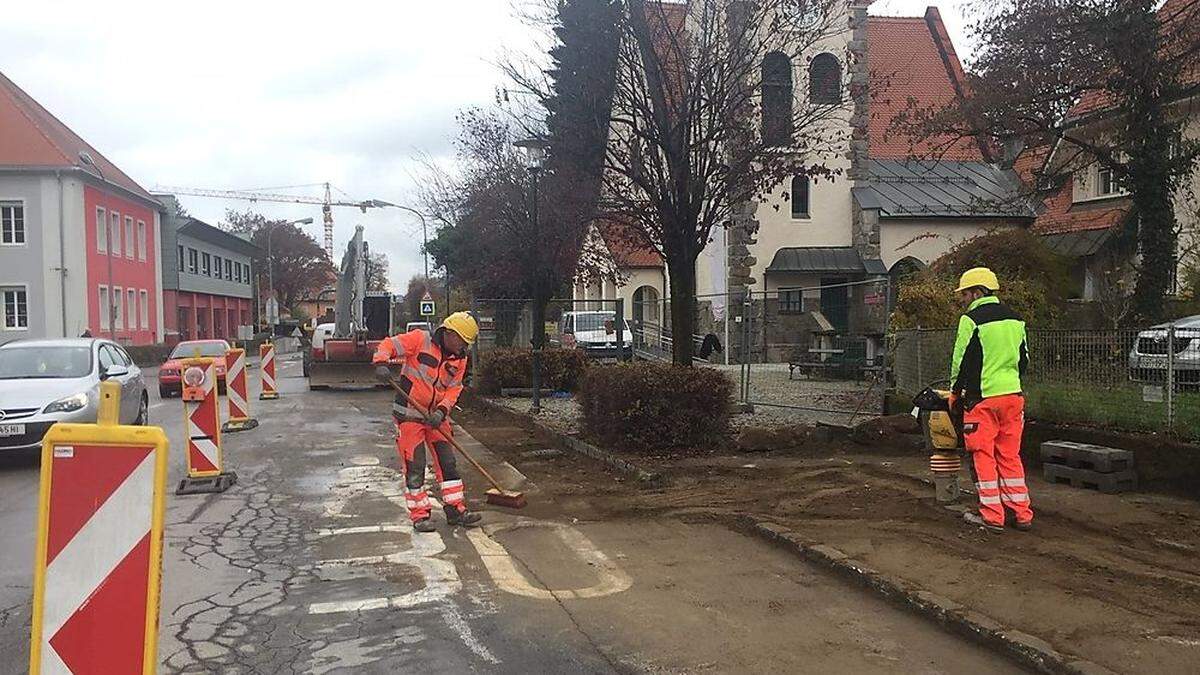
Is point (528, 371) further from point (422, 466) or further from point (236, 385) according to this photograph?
point (422, 466)

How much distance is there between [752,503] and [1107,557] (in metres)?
2.89

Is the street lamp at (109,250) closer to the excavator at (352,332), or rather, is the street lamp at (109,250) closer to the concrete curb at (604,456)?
the excavator at (352,332)

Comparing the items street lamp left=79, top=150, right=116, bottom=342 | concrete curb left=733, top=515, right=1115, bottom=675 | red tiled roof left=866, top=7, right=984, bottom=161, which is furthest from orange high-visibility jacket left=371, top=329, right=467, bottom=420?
street lamp left=79, top=150, right=116, bottom=342

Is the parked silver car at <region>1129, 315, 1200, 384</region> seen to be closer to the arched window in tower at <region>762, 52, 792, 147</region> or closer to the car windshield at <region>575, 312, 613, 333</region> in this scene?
the arched window in tower at <region>762, 52, 792, 147</region>

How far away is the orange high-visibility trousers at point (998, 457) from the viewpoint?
679cm

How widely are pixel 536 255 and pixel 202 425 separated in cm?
1066

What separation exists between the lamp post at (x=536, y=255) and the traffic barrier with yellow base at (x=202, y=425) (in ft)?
17.2

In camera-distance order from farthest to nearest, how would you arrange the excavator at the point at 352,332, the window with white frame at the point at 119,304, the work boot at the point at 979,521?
the window with white frame at the point at 119,304 → the excavator at the point at 352,332 → the work boot at the point at 979,521

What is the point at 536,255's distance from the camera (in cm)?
1953

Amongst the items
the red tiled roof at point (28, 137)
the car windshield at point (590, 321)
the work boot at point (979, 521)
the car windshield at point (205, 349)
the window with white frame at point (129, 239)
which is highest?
the red tiled roof at point (28, 137)

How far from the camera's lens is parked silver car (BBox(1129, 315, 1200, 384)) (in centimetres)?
805

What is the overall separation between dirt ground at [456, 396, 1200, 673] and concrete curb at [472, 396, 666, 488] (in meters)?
0.16

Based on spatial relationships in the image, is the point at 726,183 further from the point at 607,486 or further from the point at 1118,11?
the point at 1118,11

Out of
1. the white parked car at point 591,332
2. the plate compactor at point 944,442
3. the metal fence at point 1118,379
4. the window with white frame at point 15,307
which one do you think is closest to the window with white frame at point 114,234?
the window with white frame at point 15,307
